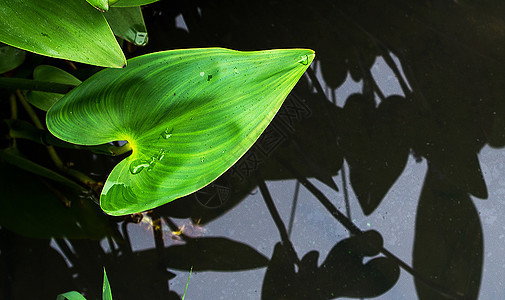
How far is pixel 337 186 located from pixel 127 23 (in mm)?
514

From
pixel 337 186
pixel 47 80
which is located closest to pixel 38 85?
pixel 47 80

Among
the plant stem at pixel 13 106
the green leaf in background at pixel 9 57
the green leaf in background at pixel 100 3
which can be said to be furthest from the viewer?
the plant stem at pixel 13 106

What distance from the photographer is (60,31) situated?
1.73 feet

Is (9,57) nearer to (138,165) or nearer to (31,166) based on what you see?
(31,166)

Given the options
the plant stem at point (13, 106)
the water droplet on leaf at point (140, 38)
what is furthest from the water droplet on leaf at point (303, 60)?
the plant stem at point (13, 106)

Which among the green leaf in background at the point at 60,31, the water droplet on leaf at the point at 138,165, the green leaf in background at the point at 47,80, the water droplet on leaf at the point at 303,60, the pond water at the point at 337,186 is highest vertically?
the green leaf in background at the point at 60,31

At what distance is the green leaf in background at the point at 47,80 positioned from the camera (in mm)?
738

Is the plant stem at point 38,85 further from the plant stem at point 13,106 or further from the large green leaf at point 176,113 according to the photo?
the plant stem at point 13,106

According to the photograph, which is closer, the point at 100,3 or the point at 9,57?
the point at 100,3

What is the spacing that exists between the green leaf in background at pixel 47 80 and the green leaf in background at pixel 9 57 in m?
0.06

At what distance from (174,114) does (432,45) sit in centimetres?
68

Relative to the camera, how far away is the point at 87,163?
3.07ft

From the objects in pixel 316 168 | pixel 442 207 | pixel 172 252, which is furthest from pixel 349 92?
pixel 172 252

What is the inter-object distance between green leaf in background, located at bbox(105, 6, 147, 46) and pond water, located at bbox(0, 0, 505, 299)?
0.28 meters
